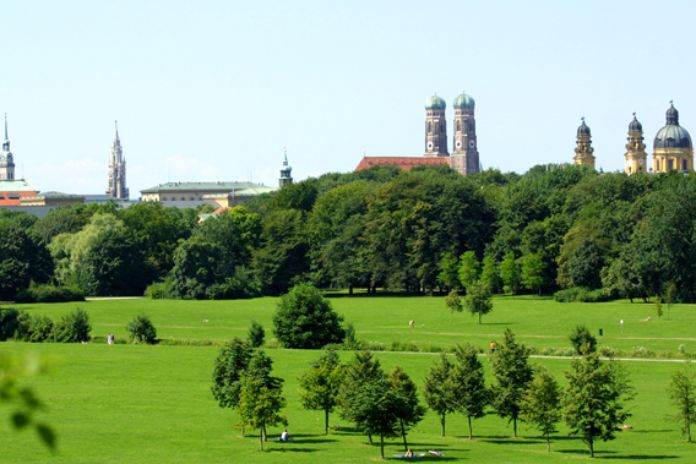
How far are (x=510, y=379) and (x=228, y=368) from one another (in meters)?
10.4

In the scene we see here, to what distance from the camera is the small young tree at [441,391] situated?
4284 cm

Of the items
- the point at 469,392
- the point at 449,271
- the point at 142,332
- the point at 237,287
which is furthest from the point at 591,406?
the point at 237,287

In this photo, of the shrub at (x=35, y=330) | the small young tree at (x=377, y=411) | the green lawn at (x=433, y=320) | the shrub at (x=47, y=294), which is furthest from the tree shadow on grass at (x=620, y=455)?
the shrub at (x=47, y=294)

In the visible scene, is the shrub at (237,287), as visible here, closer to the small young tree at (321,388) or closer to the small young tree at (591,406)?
the small young tree at (321,388)

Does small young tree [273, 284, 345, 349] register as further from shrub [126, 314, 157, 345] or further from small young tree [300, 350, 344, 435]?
small young tree [300, 350, 344, 435]

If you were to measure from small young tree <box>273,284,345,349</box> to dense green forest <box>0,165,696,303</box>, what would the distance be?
123 feet

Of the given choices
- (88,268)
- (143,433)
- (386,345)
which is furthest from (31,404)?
(88,268)

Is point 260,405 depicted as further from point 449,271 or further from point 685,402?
point 449,271

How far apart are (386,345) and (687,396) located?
27.8 metres

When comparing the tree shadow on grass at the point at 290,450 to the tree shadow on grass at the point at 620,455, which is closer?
the tree shadow on grass at the point at 620,455

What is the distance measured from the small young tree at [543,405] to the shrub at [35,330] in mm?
41892

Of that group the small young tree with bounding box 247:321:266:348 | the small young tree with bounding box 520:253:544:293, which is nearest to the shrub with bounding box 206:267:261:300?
the small young tree with bounding box 520:253:544:293

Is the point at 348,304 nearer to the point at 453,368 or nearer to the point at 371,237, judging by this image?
the point at 371,237

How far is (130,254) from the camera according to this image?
125688mm
